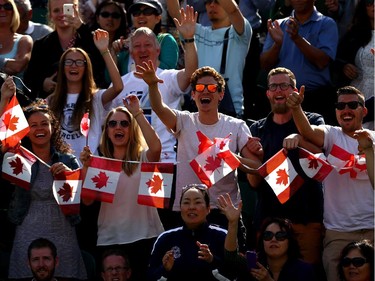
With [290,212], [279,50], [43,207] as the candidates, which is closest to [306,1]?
[279,50]

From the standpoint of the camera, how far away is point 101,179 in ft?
41.4

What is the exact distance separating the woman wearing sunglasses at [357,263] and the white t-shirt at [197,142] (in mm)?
1195

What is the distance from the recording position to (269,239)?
1228cm

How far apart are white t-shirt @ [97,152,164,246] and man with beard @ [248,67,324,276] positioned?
1.03 metres

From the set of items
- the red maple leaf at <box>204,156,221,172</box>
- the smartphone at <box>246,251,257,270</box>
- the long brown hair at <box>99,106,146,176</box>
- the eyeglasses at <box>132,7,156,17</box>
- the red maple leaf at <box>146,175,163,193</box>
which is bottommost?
the smartphone at <box>246,251,257,270</box>

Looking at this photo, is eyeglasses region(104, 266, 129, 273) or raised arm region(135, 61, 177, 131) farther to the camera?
raised arm region(135, 61, 177, 131)

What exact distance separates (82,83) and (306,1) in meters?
2.77

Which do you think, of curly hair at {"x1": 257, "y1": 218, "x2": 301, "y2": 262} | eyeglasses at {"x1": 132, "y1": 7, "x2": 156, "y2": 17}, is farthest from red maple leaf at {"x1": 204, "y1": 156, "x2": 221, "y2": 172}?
eyeglasses at {"x1": 132, "y1": 7, "x2": 156, "y2": 17}

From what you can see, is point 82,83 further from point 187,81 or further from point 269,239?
point 269,239

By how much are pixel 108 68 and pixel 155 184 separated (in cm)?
164

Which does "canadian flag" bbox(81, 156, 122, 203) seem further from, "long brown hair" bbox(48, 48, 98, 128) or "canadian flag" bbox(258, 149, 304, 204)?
"canadian flag" bbox(258, 149, 304, 204)

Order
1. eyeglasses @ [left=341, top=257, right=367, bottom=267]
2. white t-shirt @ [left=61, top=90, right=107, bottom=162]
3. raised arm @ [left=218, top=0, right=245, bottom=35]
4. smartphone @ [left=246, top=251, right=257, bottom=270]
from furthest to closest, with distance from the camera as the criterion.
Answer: raised arm @ [left=218, top=0, right=245, bottom=35], white t-shirt @ [left=61, top=90, right=107, bottom=162], eyeglasses @ [left=341, top=257, right=367, bottom=267], smartphone @ [left=246, top=251, right=257, bottom=270]

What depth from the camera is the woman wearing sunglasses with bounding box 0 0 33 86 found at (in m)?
14.6

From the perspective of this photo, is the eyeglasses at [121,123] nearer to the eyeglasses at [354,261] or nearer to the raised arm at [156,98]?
the raised arm at [156,98]
